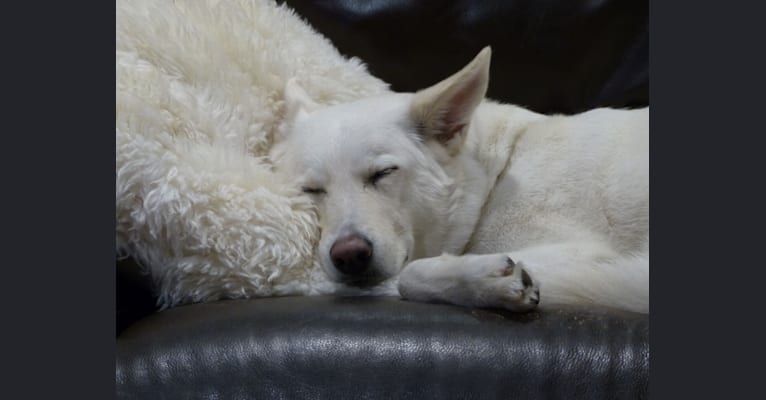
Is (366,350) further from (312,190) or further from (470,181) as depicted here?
(470,181)

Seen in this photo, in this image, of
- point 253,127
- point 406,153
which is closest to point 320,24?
point 253,127

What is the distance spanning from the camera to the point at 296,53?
205 centimetres

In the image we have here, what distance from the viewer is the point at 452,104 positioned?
5.55ft

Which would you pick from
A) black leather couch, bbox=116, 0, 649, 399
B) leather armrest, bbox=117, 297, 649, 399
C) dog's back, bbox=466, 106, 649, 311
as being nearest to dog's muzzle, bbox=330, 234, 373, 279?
black leather couch, bbox=116, 0, 649, 399

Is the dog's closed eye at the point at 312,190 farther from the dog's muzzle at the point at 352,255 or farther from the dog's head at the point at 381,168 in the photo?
the dog's muzzle at the point at 352,255

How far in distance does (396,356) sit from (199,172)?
59 cm

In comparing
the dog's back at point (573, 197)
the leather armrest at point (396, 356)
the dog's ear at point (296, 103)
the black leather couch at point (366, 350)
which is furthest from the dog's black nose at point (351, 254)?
the dog's ear at point (296, 103)

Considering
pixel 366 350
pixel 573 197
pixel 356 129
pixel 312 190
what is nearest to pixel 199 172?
pixel 312 190

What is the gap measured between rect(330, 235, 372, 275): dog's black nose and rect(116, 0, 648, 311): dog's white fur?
0.04 m

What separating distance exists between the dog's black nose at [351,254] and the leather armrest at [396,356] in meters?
0.21

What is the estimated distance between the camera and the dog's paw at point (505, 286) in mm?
1281

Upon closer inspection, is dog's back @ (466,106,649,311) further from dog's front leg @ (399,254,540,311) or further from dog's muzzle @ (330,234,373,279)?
dog's muzzle @ (330,234,373,279)

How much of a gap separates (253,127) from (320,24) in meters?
0.67

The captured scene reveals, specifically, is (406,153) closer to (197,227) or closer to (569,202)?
(569,202)
